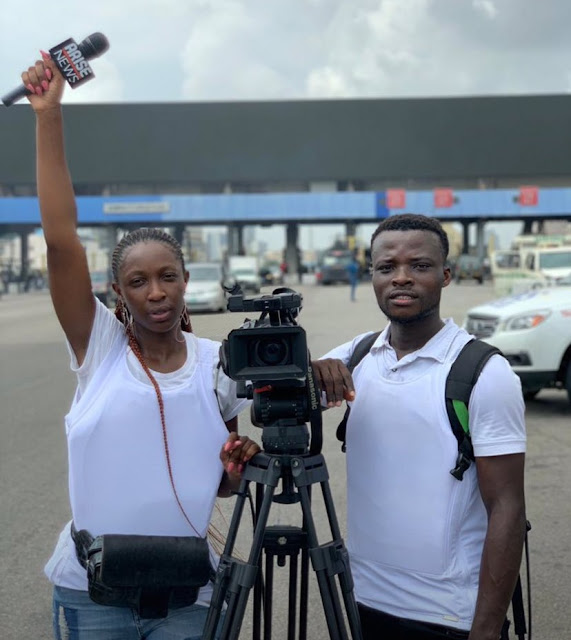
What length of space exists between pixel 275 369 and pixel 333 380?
0.26 metres

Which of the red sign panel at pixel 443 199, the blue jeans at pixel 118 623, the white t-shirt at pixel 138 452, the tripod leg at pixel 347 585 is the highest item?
the red sign panel at pixel 443 199

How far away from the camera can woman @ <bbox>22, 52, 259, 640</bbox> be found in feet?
7.07

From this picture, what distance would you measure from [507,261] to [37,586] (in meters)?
22.8

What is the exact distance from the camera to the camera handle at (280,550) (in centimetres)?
201

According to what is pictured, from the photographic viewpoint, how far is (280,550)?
213 centimetres

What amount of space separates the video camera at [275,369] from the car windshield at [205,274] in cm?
2391

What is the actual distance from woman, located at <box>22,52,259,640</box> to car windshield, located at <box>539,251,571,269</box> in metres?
18.1

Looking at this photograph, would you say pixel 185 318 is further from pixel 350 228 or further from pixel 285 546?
pixel 350 228

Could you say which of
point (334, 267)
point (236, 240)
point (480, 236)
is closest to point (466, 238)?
point (480, 236)

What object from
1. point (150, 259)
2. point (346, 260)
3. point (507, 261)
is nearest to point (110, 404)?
point (150, 259)

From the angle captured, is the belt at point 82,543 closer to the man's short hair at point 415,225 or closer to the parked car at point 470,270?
the man's short hair at point 415,225

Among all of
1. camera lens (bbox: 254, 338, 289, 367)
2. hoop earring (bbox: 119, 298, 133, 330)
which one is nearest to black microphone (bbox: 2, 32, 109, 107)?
hoop earring (bbox: 119, 298, 133, 330)

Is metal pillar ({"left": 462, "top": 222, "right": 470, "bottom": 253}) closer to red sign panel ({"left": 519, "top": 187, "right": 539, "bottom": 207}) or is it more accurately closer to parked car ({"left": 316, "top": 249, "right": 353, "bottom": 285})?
red sign panel ({"left": 519, "top": 187, "right": 539, "bottom": 207})

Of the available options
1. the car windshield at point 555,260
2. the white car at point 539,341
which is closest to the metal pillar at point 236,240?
the car windshield at point 555,260
